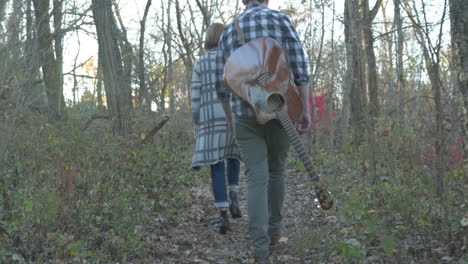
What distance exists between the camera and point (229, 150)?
17.2ft

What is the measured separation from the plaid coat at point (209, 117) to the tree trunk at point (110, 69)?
7.75 feet

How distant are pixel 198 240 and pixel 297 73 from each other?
207 cm

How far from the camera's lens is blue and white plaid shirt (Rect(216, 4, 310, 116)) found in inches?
144

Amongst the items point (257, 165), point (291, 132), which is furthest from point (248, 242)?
point (291, 132)

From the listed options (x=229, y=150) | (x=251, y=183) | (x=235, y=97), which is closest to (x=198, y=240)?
(x=229, y=150)

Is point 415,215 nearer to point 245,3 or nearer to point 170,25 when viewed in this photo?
point 245,3

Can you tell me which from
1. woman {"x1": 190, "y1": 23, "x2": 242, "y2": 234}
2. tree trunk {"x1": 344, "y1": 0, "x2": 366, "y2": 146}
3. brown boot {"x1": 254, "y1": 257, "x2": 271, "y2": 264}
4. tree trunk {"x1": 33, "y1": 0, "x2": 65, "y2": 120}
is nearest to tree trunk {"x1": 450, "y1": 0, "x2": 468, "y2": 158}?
brown boot {"x1": 254, "y1": 257, "x2": 271, "y2": 264}

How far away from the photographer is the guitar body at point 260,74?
3.51 m

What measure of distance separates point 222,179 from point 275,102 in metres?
1.83

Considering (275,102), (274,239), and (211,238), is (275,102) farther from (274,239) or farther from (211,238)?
(211,238)

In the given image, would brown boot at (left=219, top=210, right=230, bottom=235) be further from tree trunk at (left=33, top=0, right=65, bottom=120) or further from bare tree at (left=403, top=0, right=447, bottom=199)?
tree trunk at (left=33, top=0, right=65, bottom=120)

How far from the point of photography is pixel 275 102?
3590 mm

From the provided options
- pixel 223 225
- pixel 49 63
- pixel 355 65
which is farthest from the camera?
pixel 355 65

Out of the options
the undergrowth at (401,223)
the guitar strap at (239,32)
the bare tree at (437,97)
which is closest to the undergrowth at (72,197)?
the undergrowth at (401,223)
